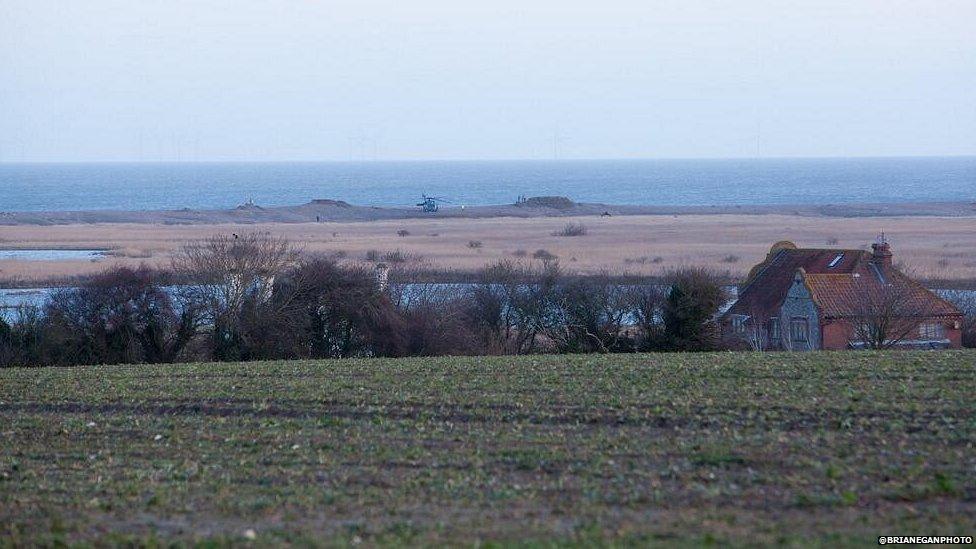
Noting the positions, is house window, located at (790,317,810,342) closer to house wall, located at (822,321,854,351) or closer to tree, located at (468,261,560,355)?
house wall, located at (822,321,854,351)

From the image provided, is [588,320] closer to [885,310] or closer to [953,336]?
[885,310]

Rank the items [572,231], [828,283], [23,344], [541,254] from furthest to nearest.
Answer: [572,231]
[541,254]
[828,283]
[23,344]

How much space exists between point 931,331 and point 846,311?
257cm

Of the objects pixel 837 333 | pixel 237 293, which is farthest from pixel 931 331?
pixel 237 293

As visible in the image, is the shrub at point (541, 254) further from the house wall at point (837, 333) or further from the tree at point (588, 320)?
the house wall at point (837, 333)

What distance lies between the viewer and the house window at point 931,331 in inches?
1300

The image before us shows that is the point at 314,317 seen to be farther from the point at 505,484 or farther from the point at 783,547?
the point at 783,547

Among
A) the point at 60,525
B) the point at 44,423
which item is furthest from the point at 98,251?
the point at 60,525

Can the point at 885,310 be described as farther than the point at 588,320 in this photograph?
No

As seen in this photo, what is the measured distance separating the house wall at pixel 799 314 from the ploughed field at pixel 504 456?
13401 millimetres

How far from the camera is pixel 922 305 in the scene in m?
33.3

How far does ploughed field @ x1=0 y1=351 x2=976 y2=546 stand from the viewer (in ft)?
30.9

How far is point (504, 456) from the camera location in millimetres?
12383

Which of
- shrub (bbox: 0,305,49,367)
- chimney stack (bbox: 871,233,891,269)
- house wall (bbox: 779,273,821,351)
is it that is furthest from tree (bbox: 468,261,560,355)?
shrub (bbox: 0,305,49,367)
